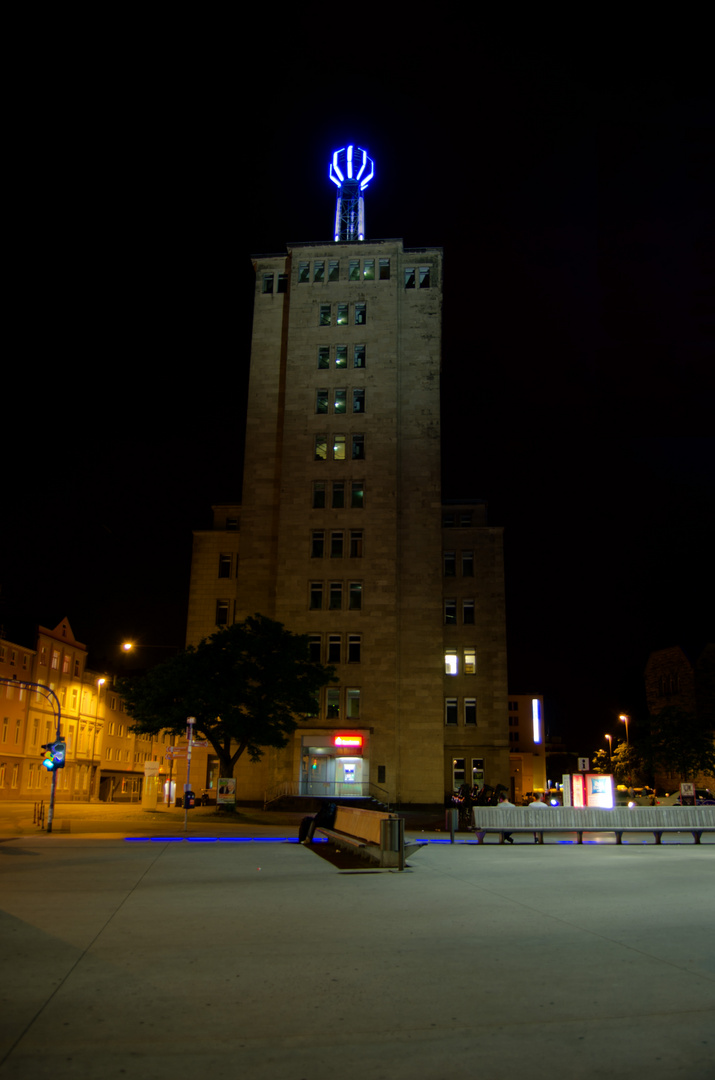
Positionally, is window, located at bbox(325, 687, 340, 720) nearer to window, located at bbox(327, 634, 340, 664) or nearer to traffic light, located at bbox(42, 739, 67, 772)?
window, located at bbox(327, 634, 340, 664)

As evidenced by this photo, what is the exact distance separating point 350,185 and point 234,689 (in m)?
49.4

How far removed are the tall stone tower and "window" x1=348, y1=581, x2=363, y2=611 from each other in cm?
8

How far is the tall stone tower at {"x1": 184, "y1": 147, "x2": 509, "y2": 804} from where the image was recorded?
48344 mm

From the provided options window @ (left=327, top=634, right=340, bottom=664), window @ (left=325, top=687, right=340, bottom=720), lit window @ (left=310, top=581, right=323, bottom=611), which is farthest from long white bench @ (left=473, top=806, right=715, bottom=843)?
lit window @ (left=310, top=581, right=323, bottom=611)

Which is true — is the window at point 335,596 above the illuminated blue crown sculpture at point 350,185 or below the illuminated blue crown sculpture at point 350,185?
below

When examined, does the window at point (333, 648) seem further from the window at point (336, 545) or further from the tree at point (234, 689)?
the tree at point (234, 689)

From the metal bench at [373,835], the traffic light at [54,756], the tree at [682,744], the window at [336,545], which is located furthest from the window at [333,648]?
the metal bench at [373,835]

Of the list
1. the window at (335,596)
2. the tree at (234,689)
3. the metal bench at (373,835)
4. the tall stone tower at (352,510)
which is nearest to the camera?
the metal bench at (373,835)

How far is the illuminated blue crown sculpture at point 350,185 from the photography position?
67.4m

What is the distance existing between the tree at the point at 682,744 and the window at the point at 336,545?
2665 centimetres

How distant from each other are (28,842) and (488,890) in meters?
14.9

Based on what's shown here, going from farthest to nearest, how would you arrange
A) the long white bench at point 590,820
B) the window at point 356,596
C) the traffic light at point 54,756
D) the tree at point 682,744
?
the tree at point 682,744, the window at point 356,596, the traffic light at point 54,756, the long white bench at point 590,820

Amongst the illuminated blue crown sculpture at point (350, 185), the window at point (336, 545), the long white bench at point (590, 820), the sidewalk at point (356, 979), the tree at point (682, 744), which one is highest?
the illuminated blue crown sculpture at point (350, 185)

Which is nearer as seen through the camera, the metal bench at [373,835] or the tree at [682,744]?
the metal bench at [373,835]
